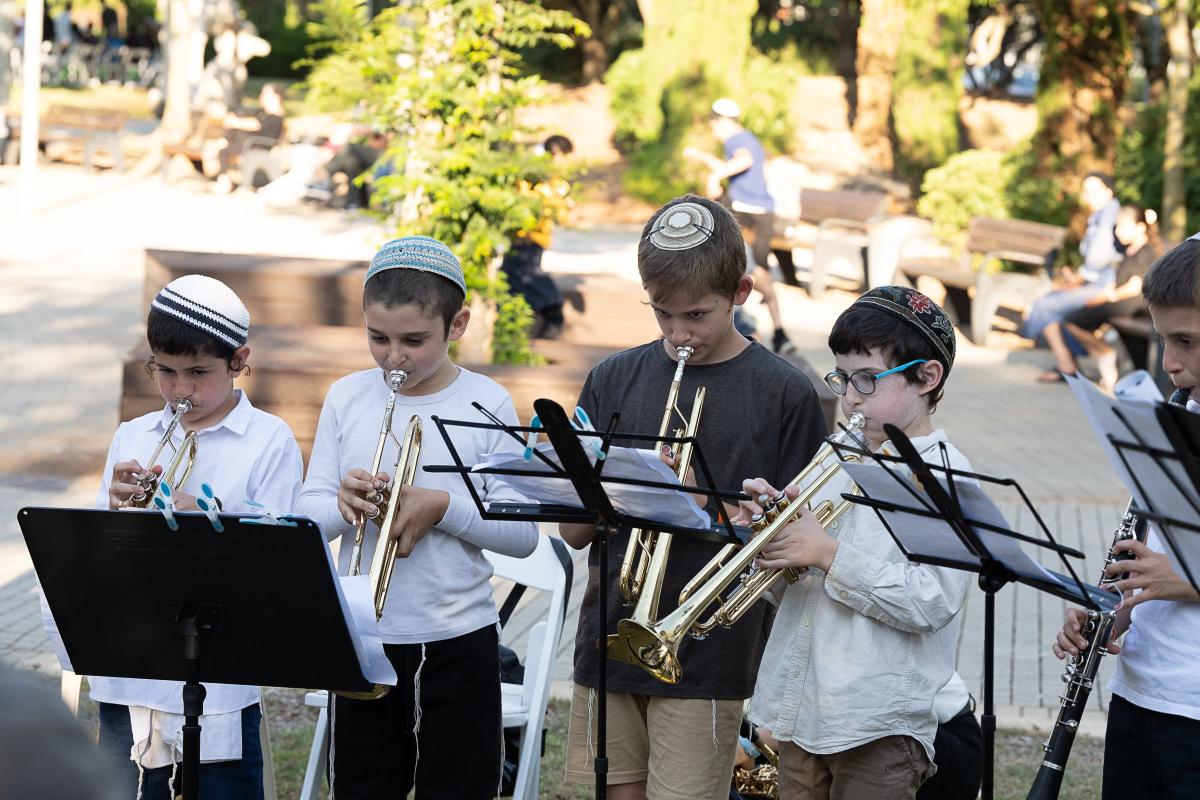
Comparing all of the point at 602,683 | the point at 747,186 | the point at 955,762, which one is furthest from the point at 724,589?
the point at 747,186

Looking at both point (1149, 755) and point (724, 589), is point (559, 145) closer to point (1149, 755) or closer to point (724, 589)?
point (724, 589)

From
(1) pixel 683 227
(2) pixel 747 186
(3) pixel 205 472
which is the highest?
A: (1) pixel 683 227

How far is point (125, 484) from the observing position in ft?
10.8

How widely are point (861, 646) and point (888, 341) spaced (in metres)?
0.68

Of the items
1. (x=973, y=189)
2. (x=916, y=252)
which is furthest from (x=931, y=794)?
(x=916, y=252)

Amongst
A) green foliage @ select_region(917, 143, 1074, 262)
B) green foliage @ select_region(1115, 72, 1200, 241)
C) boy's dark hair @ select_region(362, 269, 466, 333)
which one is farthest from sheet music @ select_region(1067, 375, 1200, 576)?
green foliage @ select_region(917, 143, 1074, 262)

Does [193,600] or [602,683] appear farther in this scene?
[602,683]

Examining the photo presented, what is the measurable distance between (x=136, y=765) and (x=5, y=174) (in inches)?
756

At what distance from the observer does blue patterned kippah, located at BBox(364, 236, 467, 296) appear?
3531 mm

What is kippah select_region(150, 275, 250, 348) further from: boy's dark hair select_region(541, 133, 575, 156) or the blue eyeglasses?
boy's dark hair select_region(541, 133, 575, 156)

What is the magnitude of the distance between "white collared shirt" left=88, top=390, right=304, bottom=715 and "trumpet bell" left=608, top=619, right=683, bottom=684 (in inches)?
36.8

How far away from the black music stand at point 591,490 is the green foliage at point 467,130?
5.14 meters

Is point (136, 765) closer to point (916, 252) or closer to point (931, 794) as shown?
point (931, 794)

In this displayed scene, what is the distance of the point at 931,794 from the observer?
3.80 metres
